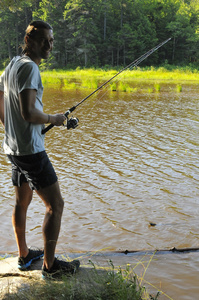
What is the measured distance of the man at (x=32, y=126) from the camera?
6.91 ft

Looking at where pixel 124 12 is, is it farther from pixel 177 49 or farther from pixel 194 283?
pixel 194 283

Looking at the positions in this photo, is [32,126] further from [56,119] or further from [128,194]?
[128,194]

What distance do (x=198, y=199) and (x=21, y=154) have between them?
2893 mm

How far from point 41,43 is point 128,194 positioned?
2763 millimetres

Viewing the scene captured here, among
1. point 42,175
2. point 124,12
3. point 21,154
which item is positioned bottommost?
point 42,175

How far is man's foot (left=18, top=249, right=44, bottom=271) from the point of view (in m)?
2.57

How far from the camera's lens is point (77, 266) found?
2.54 meters

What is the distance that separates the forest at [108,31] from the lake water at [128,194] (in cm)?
3954

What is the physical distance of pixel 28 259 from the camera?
262 centimetres

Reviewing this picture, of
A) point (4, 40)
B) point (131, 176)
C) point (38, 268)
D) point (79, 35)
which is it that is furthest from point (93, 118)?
point (4, 40)

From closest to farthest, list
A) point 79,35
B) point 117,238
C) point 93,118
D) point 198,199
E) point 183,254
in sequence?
point 183,254 < point 117,238 < point 198,199 < point 93,118 < point 79,35

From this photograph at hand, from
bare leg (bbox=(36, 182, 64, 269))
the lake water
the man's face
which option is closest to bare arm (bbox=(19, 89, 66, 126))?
the man's face

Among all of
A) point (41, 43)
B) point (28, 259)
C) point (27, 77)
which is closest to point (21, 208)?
point (28, 259)

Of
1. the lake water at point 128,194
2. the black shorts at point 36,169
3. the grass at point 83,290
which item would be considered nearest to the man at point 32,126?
the black shorts at point 36,169
